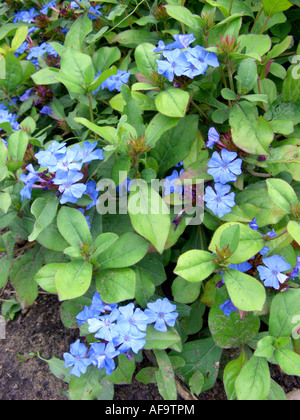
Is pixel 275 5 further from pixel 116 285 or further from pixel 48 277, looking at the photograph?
pixel 48 277

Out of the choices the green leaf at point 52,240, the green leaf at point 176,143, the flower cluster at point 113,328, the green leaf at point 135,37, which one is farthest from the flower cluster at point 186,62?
the flower cluster at point 113,328

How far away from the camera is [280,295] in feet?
4.54

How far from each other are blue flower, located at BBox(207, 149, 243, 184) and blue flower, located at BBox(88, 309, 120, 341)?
1.97ft

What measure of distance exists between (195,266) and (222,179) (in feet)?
1.17

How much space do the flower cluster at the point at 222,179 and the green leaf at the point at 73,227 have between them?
44 centimetres

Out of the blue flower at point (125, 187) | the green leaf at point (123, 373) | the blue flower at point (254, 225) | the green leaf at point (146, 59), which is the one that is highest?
the green leaf at point (146, 59)

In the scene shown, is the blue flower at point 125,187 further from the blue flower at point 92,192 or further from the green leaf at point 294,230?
the green leaf at point 294,230

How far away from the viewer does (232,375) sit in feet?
4.84

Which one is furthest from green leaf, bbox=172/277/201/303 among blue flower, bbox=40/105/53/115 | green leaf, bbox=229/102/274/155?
blue flower, bbox=40/105/53/115

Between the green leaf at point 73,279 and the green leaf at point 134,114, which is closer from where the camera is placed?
the green leaf at point 73,279

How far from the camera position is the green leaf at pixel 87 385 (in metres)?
1.47

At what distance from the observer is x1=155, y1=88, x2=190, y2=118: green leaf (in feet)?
4.73

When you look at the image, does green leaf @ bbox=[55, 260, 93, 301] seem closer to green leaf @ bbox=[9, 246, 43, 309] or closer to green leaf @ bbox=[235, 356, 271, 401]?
green leaf @ bbox=[9, 246, 43, 309]

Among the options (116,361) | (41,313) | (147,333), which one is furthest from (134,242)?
(41,313)
